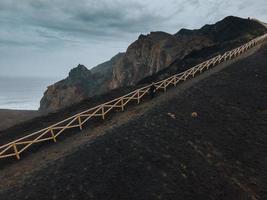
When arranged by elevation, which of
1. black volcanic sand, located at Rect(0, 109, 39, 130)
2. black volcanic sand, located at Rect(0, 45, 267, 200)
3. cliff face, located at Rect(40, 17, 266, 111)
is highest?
cliff face, located at Rect(40, 17, 266, 111)

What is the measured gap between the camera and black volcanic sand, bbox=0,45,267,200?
19.6 meters

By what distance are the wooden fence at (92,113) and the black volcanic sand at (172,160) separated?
3.69 metres

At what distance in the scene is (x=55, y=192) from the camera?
747 inches

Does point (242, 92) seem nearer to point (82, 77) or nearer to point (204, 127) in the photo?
point (204, 127)

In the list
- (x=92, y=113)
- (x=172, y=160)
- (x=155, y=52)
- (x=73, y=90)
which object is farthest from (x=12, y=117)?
(x=73, y=90)

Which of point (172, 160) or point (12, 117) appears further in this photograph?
point (12, 117)

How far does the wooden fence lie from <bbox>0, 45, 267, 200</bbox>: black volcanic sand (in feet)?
12.1

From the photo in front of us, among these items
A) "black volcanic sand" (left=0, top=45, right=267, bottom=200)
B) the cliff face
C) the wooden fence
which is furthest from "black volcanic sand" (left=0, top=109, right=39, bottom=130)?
"black volcanic sand" (left=0, top=45, right=267, bottom=200)

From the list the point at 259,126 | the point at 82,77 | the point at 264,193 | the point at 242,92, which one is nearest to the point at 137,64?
the point at 82,77

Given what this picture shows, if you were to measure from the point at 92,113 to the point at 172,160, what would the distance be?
1167 centimetres

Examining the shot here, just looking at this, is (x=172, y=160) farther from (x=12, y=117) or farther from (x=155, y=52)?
(x=155, y=52)

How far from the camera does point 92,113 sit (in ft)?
106

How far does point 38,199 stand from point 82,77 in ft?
476

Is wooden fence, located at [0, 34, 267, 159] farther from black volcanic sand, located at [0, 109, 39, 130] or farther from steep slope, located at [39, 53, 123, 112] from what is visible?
steep slope, located at [39, 53, 123, 112]
